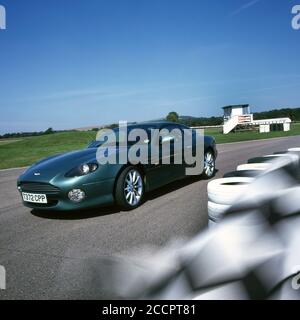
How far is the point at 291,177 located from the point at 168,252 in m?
1.53

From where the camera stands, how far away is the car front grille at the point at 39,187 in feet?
16.7

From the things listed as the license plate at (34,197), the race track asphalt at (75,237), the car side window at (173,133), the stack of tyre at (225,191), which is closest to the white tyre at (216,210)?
the stack of tyre at (225,191)

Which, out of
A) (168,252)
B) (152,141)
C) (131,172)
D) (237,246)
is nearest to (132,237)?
(168,252)

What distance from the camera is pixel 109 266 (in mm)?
3451

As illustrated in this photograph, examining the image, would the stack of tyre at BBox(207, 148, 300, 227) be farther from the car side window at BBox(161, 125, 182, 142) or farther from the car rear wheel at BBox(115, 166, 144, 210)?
the car side window at BBox(161, 125, 182, 142)

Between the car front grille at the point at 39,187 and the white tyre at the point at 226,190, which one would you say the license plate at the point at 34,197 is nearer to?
the car front grille at the point at 39,187

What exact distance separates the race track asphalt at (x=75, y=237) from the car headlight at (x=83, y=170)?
66 cm

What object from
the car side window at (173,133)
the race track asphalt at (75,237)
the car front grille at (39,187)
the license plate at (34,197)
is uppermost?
the car side window at (173,133)

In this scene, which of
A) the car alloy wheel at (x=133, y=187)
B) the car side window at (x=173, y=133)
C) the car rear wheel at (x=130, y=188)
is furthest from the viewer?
the car side window at (x=173, y=133)

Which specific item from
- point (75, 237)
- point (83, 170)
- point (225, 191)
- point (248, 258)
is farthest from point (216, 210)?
point (83, 170)

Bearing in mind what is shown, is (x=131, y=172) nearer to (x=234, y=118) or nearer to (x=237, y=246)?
(x=237, y=246)

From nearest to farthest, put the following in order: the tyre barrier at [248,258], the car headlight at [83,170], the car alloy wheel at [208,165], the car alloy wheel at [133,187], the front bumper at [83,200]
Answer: the tyre barrier at [248,258]
the front bumper at [83,200]
the car headlight at [83,170]
the car alloy wheel at [133,187]
the car alloy wheel at [208,165]

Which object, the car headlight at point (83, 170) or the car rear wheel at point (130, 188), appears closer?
the car headlight at point (83, 170)

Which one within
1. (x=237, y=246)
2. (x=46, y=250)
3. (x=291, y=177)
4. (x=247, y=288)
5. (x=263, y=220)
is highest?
(x=291, y=177)
